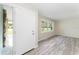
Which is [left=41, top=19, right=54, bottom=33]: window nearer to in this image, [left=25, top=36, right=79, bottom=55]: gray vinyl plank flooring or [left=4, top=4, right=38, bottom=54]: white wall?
[left=4, top=4, right=38, bottom=54]: white wall

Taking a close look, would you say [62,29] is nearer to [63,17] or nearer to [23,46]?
[63,17]

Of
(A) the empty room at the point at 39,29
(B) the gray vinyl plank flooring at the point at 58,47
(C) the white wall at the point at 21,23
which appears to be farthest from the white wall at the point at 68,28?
(C) the white wall at the point at 21,23

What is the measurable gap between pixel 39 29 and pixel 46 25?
1.21 ft

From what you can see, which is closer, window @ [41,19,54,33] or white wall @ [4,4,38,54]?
white wall @ [4,4,38,54]

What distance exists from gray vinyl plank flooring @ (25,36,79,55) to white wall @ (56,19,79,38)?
0.61 ft

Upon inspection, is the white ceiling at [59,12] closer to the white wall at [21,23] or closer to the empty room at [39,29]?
the empty room at [39,29]

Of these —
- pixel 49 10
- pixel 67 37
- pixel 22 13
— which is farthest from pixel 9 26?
pixel 67 37

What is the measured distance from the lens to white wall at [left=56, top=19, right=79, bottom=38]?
392 centimetres

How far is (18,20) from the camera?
3211 mm

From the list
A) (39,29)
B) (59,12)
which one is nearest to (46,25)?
(39,29)

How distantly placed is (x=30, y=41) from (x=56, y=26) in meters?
1.07

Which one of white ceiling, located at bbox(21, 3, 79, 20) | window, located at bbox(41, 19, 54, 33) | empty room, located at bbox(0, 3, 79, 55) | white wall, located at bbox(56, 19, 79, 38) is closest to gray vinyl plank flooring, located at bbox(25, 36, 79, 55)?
empty room, located at bbox(0, 3, 79, 55)

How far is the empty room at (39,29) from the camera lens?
297 centimetres

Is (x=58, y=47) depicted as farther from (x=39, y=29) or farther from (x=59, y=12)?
(x=59, y=12)
